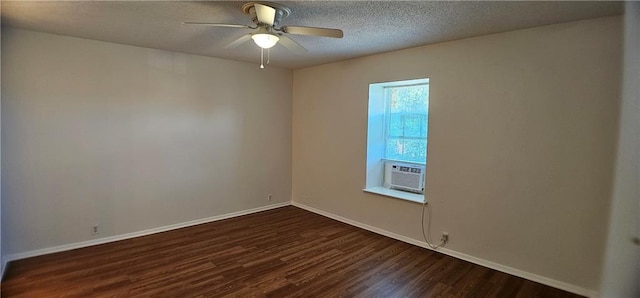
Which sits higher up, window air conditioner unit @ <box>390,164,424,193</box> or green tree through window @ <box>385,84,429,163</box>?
green tree through window @ <box>385,84,429,163</box>

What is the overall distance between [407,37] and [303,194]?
10.4ft

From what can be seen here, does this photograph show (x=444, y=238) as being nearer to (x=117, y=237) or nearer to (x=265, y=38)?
(x=265, y=38)

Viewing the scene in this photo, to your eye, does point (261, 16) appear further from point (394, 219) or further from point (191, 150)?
point (394, 219)

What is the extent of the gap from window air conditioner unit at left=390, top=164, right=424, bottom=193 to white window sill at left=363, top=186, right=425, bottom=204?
7cm

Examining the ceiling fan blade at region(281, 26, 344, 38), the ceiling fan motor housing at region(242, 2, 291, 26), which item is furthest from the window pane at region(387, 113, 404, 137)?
the ceiling fan motor housing at region(242, 2, 291, 26)

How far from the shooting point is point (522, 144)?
9.67 feet

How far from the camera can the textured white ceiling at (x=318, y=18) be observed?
7.75ft

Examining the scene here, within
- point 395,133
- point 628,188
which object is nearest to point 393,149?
point 395,133

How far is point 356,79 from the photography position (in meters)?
4.37

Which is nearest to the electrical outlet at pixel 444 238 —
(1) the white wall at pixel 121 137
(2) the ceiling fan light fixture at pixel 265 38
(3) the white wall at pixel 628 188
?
(3) the white wall at pixel 628 188

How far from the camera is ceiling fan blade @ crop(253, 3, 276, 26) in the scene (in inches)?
86.6

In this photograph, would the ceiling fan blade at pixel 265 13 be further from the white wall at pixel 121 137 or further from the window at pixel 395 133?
the white wall at pixel 121 137

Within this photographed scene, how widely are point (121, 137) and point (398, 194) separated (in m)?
3.55

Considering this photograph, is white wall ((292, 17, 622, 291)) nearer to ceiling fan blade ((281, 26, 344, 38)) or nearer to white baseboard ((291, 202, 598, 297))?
white baseboard ((291, 202, 598, 297))
